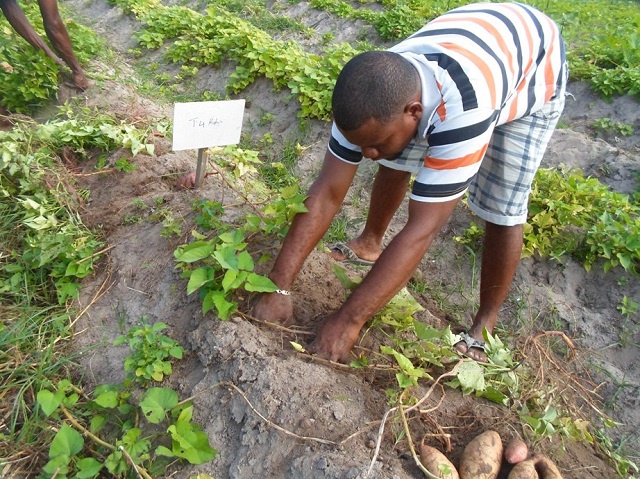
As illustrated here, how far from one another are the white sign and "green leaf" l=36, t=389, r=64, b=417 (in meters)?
1.30

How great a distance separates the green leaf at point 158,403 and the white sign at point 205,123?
1.28 m

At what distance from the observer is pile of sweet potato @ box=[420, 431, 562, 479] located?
1643 mm

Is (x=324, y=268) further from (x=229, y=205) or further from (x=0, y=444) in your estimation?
(x=0, y=444)

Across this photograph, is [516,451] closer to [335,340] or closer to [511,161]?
[335,340]

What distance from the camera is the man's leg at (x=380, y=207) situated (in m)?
2.85

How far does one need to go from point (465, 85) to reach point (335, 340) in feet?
3.57

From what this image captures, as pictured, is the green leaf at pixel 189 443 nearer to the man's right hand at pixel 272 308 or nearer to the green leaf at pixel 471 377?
the man's right hand at pixel 272 308

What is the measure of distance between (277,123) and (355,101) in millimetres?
3289

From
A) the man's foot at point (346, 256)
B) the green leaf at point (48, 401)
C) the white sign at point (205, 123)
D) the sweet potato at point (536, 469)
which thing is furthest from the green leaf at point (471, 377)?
the white sign at point (205, 123)

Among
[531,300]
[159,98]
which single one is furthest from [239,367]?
[159,98]

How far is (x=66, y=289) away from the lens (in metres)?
2.52

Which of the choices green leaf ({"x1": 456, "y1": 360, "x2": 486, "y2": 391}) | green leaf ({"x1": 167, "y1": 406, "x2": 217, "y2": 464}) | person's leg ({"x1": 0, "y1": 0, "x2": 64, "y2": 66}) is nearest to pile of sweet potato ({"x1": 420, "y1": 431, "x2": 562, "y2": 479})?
green leaf ({"x1": 456, "y1": 360, "x2": 486, "y2": 391})

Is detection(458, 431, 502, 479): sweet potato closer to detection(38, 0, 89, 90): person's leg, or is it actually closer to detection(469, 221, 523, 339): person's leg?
detection(469, 221, 523, 339): person's leg

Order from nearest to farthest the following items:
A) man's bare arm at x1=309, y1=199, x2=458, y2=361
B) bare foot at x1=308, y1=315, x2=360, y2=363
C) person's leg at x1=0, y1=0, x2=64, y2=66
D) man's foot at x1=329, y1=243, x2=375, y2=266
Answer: man's bare arm at x1=309, y1=199, x2=458, y2=361, bare foot at x1=308, y1=315, x2=360, y2=363, man's foot at x1=329, y1=243, x2=375, y2=266, person's leg at x1=0, y1=0, x2=64, y2=66
